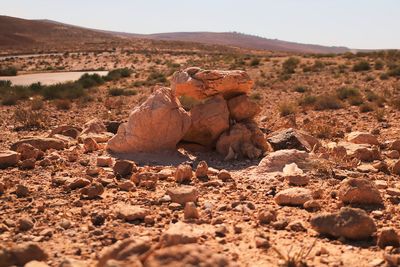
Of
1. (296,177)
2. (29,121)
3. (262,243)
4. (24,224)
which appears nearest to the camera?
(262,243)

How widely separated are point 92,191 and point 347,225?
3.15 metres

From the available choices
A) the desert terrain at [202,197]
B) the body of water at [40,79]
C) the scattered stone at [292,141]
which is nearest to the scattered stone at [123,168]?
the desert terrain at [202,197]

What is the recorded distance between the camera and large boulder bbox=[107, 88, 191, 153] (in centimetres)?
820

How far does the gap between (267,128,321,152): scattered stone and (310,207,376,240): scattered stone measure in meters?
3.56

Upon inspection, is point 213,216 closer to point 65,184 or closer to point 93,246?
point 93,246

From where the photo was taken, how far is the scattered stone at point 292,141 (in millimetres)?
8344

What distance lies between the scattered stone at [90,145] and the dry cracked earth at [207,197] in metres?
0.02

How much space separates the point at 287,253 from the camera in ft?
13.9

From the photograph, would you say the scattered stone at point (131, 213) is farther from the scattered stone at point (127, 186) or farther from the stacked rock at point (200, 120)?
the stacked rock at point (200, 120)

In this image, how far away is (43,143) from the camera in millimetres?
8555

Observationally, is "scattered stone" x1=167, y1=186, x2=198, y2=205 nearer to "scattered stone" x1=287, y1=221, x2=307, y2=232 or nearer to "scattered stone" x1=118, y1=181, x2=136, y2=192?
"scattered stone" x1=118, y1=181, x2=136, y2=192

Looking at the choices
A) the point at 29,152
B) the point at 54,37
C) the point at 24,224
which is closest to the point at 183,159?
the point at 29,152

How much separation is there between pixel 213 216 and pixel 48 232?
70.1 inches

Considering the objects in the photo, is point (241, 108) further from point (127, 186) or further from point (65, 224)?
point (65, 224)
